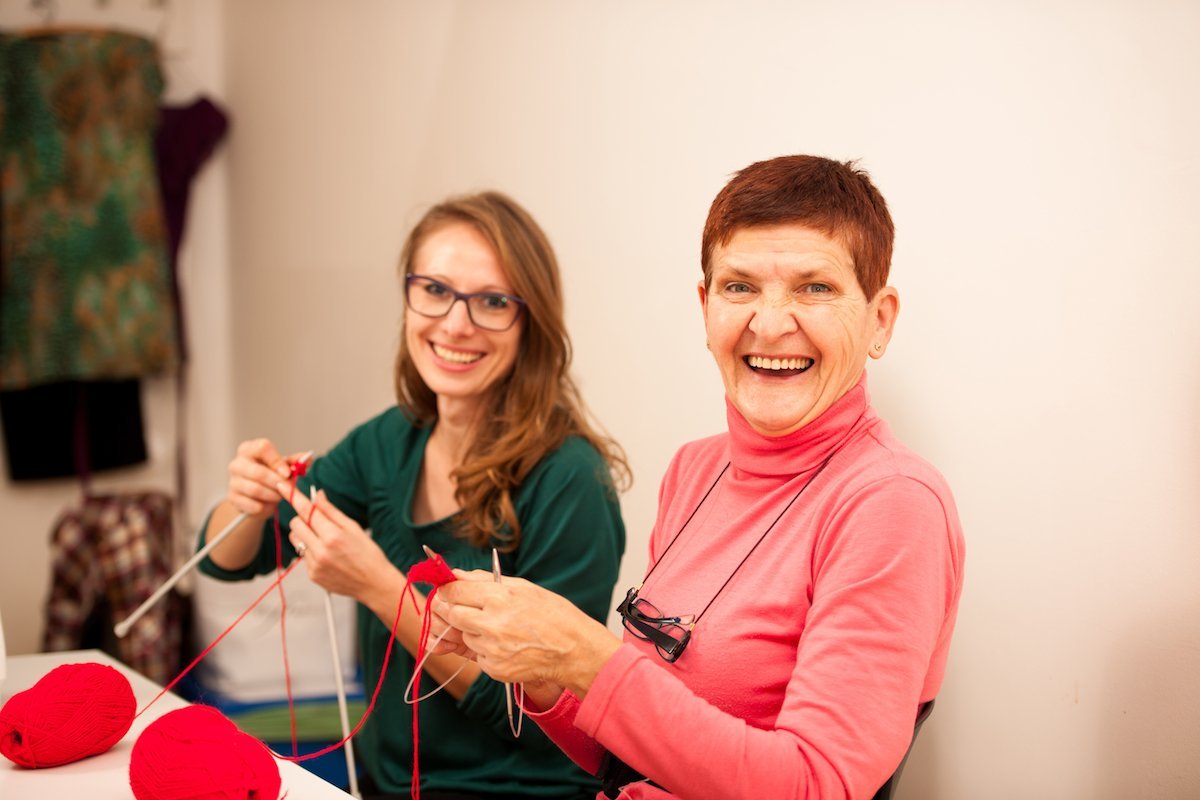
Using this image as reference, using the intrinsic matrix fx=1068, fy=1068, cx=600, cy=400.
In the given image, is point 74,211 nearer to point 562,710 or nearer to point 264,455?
point 264,455

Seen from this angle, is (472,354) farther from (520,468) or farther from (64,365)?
(64,365)

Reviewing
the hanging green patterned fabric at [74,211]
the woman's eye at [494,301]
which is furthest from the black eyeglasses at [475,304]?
the hanging green patterned fabric at [74,211]

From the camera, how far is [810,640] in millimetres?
1006

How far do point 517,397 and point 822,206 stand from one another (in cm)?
79

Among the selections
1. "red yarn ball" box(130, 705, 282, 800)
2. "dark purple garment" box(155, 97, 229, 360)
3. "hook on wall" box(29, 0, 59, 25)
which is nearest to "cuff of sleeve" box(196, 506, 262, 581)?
"red yarn ball" box(130, 705, 282, 800)

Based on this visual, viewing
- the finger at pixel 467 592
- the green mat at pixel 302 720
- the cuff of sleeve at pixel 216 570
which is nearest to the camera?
the finger at pixel 467 592

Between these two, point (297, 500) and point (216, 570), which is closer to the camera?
point (297, 500)

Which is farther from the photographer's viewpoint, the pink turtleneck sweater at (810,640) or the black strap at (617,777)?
the black strap at (617,777)

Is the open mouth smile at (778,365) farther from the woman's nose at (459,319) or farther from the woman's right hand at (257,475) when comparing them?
the woman's right hand at (257,475)

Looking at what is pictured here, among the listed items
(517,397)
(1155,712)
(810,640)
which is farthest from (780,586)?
(517,397)

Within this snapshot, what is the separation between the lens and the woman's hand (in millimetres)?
1528

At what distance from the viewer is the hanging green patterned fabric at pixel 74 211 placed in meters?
3.11

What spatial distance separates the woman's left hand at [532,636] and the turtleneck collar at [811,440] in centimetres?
28

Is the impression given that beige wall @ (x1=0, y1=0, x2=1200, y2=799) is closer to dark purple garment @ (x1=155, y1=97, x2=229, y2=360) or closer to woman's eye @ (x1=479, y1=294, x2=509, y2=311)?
woman's eye @ (x1=479, y1=294, x2=509, y2=311)
